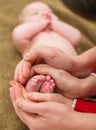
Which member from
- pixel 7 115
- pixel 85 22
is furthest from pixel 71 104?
pixel 85 22

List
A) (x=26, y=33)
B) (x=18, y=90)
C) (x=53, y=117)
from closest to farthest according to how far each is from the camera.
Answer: (x=53, y=117) < (x=18, y=90) < (x=26, y=33)

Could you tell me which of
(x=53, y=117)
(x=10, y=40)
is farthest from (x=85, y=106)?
(x=10, y=40)

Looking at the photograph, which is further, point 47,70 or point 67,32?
point 67,32

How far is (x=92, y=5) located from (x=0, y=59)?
0.73 meters

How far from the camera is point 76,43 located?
1.48 m

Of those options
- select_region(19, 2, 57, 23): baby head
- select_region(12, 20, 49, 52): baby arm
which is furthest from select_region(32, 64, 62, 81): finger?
select_region(19, 2, 57, 23): baby head

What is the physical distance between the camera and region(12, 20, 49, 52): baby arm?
4.65ft

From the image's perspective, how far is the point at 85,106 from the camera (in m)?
1.07

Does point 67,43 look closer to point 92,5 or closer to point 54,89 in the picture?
point 54,89

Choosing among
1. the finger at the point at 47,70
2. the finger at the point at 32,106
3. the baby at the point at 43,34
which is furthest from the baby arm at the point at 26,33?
the finger at the point at 32,106

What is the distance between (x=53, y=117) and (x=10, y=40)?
26.6 inches

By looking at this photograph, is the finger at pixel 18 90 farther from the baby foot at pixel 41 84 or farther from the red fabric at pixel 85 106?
the red fabric at pixel 85 106

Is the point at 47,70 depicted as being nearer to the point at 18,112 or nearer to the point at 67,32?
the point at 18,112

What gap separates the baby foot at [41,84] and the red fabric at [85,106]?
4.3 inches
